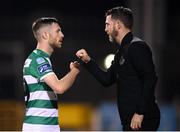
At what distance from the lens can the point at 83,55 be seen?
20.0 feet

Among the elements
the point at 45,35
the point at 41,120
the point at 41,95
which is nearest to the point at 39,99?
the point at 41,95

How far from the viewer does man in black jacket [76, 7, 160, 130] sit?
5.75 metres

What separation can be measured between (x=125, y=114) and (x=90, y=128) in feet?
26.0

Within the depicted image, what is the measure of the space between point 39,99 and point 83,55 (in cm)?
60

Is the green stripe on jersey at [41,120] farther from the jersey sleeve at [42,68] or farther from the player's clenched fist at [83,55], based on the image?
the player's clenched fist at [83,55]

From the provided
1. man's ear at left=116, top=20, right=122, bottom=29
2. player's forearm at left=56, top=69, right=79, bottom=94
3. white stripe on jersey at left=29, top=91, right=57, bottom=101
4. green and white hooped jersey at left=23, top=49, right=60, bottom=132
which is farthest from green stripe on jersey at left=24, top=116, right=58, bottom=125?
man's ear at left=116, top=20, right=122, bottom=29

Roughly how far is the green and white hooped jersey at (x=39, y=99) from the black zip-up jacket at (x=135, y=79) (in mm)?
585

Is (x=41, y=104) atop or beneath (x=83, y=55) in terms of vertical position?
beneath

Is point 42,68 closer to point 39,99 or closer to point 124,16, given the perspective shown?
point 39,99

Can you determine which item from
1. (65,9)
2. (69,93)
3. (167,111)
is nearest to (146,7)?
(167,111)

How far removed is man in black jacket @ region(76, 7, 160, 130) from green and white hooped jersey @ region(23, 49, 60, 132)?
1.37 ft

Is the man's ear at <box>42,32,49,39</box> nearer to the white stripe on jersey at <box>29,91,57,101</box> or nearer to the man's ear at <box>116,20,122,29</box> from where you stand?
the white stripe on jersey at <box>29,91,57,101</box>

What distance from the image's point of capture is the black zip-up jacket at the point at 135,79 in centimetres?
575

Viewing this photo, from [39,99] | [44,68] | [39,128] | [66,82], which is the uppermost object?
[44,68]
